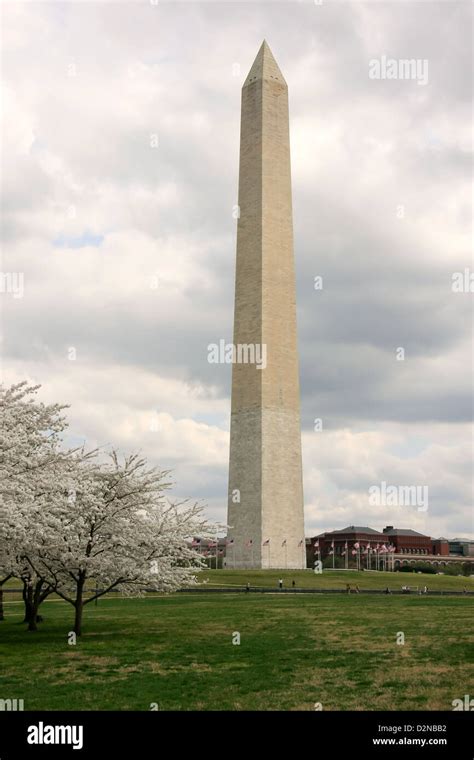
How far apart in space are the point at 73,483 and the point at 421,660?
1176cm

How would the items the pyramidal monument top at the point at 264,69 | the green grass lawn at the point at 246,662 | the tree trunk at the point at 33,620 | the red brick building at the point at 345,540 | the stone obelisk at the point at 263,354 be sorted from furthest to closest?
1. the red brick building at the point at 345,540
2. the pyramidal monument top at the point at 264,69
3. the stone obelisk at the point at 263,354
4. the tree trunk at the point at 33,620
5. the green grass lawn at the point at 246,662

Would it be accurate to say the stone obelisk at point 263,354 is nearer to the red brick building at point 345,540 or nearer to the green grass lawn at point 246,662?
the green grass lawn at point 246,662

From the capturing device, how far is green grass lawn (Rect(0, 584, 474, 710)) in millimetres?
16219

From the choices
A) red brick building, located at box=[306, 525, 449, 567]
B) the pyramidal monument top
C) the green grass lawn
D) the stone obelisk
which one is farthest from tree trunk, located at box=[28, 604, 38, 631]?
red brick building, located at box=[306, 525, 449, 567]

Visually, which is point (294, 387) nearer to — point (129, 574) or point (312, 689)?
point (129, 574)

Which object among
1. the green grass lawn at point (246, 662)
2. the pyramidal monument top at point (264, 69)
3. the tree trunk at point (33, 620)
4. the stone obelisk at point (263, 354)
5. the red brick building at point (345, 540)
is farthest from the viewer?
the red brick building at point (345, 540)

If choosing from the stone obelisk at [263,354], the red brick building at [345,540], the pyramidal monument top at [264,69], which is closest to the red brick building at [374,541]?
the red brick building at [345,540]

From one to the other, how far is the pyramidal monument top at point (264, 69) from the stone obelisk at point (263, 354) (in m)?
0.13

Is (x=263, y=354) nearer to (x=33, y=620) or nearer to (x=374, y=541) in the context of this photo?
(x=33, y=620)

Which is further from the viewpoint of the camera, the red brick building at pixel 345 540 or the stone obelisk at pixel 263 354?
the red brick building at pixel 345 540

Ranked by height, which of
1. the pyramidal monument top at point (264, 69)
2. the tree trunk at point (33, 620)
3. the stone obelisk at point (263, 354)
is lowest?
the tree trunk at point (33, 620)

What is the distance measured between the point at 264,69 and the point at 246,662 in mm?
68667

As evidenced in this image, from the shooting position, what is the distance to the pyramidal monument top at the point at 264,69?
7950cm
